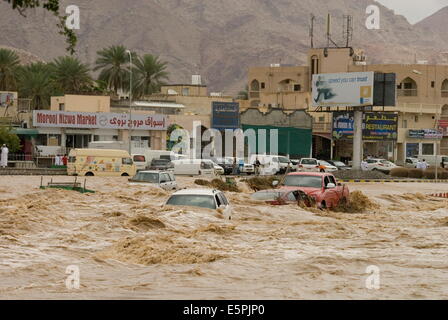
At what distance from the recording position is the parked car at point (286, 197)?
95.5 ft

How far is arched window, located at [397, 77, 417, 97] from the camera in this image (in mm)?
110500

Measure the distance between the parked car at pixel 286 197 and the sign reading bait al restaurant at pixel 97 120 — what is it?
38354 millimetres

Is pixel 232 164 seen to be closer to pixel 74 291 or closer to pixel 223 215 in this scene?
pixel 223 215

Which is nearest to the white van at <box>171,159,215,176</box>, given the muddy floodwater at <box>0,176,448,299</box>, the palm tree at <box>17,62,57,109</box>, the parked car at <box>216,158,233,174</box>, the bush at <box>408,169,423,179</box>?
the parked car at <box>216,158,233,174</box>

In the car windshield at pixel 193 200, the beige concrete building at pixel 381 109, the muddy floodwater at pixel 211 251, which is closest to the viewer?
the muddy floodwater at pixel 211 251

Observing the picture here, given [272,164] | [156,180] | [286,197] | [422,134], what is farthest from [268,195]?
[422,134]

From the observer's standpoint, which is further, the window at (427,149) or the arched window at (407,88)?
the arched window at (407,88)

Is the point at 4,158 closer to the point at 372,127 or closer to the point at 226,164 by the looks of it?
the point at 226,164

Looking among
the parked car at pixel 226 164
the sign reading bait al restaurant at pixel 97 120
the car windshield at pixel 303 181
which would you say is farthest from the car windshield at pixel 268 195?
the sign reading bait al restaurant at pixel 97 120

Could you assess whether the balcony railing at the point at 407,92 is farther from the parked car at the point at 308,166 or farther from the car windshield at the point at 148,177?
the car windshield at the point at 148,177

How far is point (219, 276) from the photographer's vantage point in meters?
17.0

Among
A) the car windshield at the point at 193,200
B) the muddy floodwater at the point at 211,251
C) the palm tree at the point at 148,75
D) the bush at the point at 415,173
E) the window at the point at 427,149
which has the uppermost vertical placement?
the palm tree at the point at 148,75

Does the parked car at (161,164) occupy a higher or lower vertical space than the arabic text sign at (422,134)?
lower
